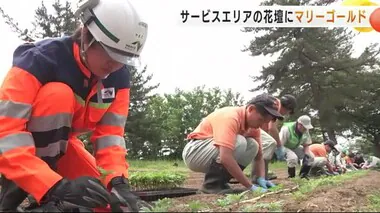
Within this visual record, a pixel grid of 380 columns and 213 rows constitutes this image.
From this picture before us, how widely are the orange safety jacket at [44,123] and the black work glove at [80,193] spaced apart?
43 millimetres

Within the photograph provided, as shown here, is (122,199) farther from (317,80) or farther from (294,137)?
(317,80)

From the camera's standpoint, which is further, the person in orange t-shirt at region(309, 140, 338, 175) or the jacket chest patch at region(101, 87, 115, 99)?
the person in orange t-shirt at region(309, 140, 338, 175)

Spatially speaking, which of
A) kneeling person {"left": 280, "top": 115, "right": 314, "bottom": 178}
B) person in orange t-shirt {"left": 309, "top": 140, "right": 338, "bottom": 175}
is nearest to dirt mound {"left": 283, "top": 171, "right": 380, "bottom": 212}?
kneeling person {"left": 280, "top": 115, "right": 314, "bottom": 178}

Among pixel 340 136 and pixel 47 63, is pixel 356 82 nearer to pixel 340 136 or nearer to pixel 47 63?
pixel 340 136

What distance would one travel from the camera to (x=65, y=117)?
106 inches

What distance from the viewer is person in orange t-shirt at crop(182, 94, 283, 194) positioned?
4289 mm

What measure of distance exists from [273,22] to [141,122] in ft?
66.1

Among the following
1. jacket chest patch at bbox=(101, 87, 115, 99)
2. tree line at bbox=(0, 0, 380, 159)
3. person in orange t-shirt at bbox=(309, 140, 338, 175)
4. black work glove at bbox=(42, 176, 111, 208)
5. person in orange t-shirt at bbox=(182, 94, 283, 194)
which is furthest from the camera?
tree line at bbox=(0, 0, 380, 159)

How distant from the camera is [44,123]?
104 inches

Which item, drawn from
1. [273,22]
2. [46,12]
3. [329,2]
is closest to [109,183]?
[273,22]

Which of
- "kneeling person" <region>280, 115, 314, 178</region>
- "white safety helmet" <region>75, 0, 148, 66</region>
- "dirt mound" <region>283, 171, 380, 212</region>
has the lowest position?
"kneeling person" <region>280, 115, 314, 178</region>

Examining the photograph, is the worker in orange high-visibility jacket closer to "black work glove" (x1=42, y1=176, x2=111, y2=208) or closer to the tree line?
"black work glove" (x1=42, y1=176, x2=111, y2=208)

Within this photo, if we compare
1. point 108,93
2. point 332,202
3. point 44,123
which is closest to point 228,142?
point 108,93

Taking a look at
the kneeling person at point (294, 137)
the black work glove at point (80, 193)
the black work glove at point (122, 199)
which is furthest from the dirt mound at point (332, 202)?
the kneeling person at point (294, 137)
